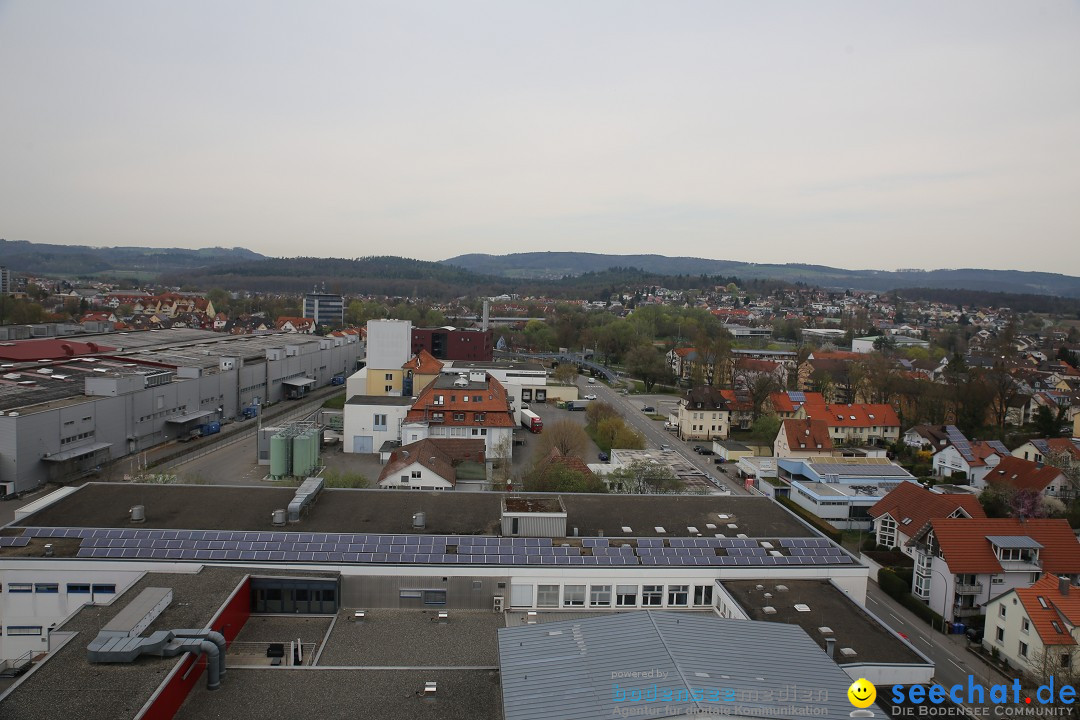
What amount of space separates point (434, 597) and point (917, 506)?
1157 centimetres

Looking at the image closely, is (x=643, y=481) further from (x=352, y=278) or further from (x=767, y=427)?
(x=352, y=278)

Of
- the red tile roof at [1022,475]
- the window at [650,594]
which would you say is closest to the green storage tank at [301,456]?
the window at [650,594]

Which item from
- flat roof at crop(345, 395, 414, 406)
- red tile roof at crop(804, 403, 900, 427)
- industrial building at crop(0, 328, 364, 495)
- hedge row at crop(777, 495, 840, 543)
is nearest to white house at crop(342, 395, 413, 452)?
flat roof at crop(345, 395, 414, 406)

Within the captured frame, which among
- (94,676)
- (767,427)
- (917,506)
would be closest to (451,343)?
(767,427)

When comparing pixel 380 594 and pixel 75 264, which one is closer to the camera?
pixel 380 594

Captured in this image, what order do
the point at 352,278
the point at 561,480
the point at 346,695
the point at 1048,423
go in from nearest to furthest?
the point at 346,695 → the point at 561,480 → the point at 1048,423 → the point at 352,278

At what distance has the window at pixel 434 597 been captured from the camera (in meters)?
10.7

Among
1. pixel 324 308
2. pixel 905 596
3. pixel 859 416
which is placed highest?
pixel 324 308

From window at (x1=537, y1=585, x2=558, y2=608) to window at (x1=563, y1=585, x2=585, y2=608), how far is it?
139 mm

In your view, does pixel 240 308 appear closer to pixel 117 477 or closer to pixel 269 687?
pixel 117 477

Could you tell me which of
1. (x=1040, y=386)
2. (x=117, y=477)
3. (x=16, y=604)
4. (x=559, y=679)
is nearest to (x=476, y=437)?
(x=117, y=477)

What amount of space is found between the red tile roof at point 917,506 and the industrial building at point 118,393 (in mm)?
21152

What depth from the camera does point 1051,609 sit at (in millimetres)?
11445

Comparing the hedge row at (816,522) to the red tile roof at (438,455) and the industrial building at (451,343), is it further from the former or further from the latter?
the industrial building at (451,343)
